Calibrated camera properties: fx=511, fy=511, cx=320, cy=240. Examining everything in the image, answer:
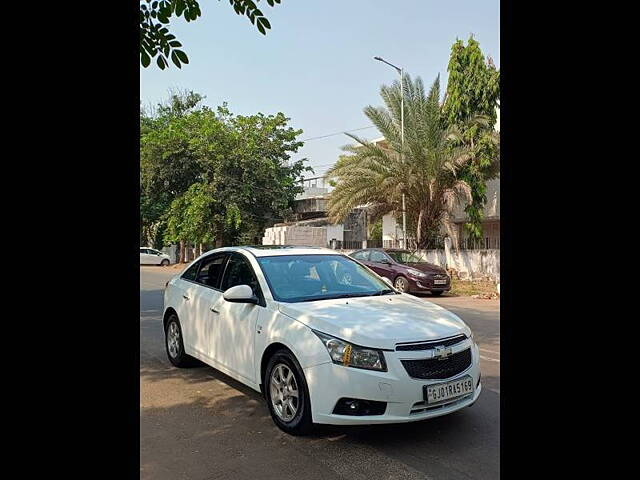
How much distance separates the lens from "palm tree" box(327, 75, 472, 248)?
18.6m

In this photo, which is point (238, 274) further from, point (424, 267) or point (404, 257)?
point (404, 257)

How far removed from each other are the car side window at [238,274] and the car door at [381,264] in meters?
10.3

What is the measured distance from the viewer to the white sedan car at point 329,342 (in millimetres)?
3779

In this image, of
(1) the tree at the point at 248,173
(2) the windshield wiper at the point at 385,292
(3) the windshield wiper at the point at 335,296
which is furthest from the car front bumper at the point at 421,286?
(1) the tree at the point at 248,173

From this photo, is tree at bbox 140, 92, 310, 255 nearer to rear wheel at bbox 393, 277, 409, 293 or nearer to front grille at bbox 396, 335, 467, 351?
rear wheel at bbox 393, 277, 409, 293

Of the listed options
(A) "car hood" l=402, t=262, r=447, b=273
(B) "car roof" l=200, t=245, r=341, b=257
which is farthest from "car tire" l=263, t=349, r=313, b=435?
(A) "car hood" l=402, t=262, r=447, b=273

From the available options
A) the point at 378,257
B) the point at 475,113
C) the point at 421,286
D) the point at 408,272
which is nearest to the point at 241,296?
the point at 421,286

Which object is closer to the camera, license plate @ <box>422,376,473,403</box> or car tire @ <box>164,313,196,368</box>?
license plate @ <box>422,376,473,403</box>

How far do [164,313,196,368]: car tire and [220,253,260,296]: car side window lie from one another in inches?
46.2

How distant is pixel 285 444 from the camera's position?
3990 millimetres

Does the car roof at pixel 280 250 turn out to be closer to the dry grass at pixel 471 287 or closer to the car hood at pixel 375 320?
the car hood at pixel 375 320

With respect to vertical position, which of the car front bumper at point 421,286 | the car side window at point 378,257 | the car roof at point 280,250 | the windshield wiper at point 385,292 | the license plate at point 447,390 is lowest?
the car front bumper at point 421,286
